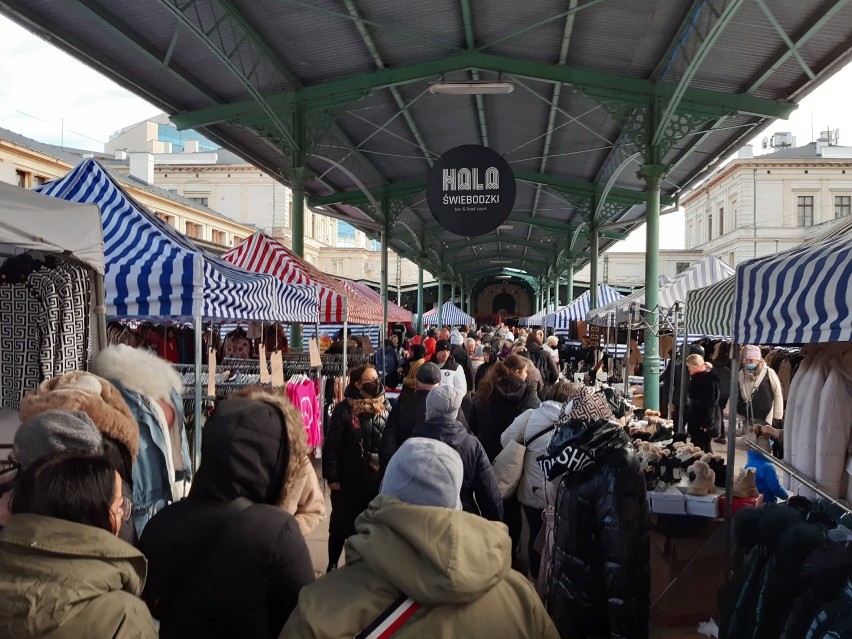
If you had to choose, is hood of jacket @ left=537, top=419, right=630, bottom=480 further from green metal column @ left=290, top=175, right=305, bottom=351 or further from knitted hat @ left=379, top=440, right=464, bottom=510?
green metal column @ left=290, top=175, right=305, bottom=351

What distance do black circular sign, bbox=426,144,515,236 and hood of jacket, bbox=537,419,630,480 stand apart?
20.7ft

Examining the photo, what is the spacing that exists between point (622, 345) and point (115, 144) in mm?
54141

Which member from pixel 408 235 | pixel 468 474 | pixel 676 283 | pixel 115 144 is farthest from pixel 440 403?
pixel 115 144

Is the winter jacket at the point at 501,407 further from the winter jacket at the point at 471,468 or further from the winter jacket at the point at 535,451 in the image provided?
the winter jacket at the point at 471,468

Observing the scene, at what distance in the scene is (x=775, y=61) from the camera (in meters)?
8.06

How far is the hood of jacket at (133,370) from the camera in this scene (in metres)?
3.49

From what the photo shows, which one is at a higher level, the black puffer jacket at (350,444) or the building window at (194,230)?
the building window at (194,230)

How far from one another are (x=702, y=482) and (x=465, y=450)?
1719mm

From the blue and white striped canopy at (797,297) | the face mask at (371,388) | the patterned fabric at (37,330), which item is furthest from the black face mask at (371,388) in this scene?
the blue and white striped canopy at (797,297)

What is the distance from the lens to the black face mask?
4.70m

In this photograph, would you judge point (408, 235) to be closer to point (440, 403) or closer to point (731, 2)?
point (731, 2)

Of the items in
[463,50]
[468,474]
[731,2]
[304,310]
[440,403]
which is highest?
[463,50]

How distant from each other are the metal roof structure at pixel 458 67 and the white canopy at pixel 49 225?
421 cm

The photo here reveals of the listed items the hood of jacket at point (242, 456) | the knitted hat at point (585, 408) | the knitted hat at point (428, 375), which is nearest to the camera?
the hood of jacket at point (242, 456)
